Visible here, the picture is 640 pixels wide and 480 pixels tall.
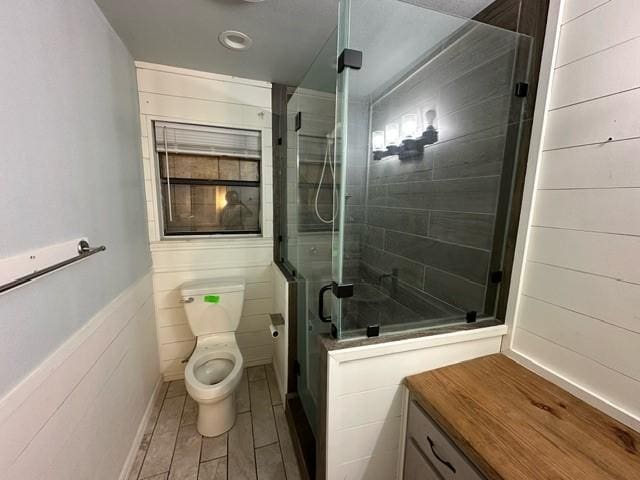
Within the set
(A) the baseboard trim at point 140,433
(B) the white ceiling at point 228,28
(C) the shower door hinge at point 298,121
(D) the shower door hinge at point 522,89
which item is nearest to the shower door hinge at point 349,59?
(B) the white ceiling at point 228,28

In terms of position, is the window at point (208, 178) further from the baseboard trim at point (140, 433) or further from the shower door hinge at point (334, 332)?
the shower door hinge at point (334, 332)

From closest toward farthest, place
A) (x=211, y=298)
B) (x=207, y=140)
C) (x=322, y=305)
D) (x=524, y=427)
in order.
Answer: (x=524, y=427)
(x=322, y=305)
(x=211, y=298)
(x=207, y=140)

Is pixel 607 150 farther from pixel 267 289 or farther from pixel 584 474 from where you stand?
pixel 267 289

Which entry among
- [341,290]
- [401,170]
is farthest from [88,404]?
[401,170]

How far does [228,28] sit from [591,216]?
189 cm

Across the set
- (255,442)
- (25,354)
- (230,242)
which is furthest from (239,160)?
(255,442)

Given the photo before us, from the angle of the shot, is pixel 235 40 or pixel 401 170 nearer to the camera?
pixel 235 40

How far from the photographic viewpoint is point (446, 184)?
1.39m

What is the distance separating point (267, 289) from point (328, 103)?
1555 millimetres

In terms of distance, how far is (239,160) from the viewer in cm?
210

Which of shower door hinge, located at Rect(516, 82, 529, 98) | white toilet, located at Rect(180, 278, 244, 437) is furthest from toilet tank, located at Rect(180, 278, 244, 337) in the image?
shower door hinge, located at Rect(516, 82, 529, 98)

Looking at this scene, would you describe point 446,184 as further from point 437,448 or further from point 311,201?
point 437,448

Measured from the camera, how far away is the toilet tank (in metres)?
1.85

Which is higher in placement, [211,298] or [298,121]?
[298,121]
